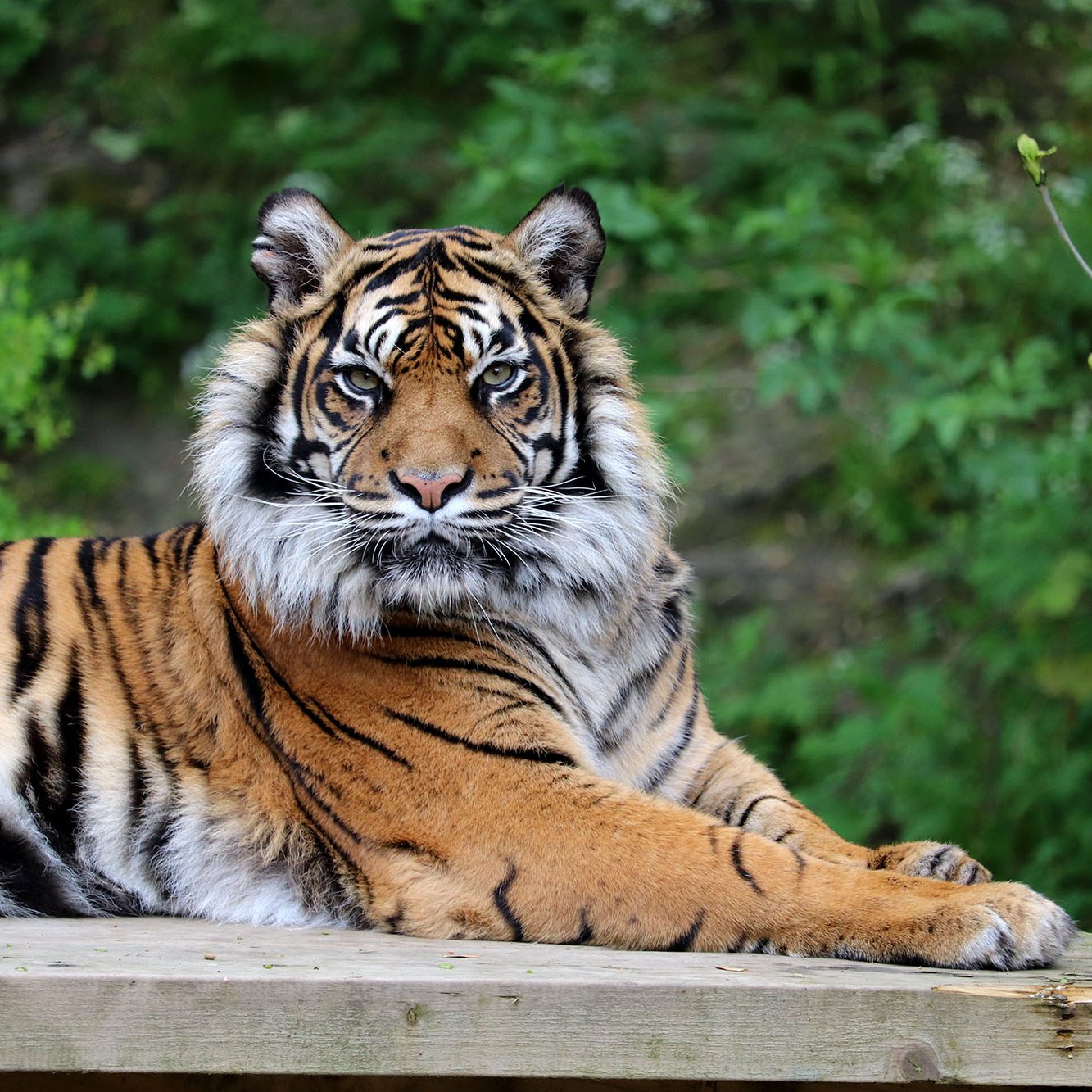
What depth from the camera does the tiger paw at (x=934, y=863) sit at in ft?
8.36

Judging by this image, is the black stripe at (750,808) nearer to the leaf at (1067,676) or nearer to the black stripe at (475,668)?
the black stripe at (475,668)

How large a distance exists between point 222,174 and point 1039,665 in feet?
18.7

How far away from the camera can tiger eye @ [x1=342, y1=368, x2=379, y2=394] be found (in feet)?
9.25

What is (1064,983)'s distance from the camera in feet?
6.52

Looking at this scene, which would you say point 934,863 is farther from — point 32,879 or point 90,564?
point 90,564

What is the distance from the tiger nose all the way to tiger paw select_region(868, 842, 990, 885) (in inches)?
42.7

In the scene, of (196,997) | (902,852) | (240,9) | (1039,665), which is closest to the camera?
(196,997)

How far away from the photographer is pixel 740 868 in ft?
7.62

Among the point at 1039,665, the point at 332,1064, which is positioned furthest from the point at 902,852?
the point at 1039,665

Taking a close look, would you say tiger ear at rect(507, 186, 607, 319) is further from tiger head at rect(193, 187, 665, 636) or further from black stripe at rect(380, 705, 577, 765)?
black stripe at rect(380, 705, 577, 765)

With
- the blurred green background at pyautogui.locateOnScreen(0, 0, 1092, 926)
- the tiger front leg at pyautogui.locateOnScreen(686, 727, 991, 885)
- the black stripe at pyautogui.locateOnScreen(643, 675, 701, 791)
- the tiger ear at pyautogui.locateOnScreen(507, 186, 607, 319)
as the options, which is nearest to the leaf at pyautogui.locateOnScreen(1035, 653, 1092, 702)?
the blurred green background at pyautogui.locateOnScreen(0, 0, 1092, 926)

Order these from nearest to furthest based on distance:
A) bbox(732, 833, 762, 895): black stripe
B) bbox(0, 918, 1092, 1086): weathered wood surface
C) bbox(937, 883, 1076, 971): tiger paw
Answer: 1. bbox(0, 918, 1092, 1086): weathered wood surface
2. bbox(937, 883, 1076, 971): tiger paw
3. bbox(732, 833, 762, 895): black stripe

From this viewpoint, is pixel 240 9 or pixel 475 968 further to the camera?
pixel 240 9

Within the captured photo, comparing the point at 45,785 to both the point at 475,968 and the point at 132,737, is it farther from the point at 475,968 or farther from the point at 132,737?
the point at 475,968
